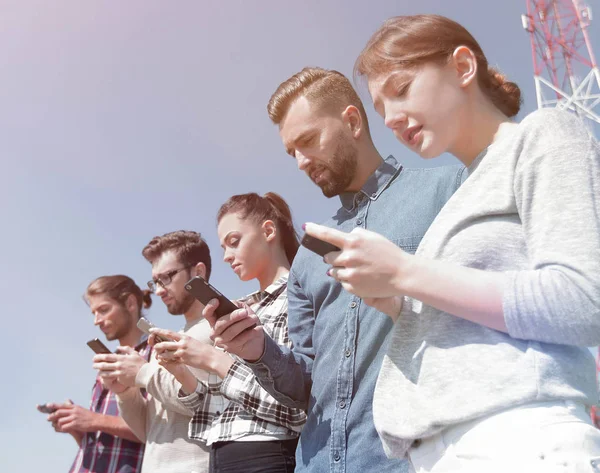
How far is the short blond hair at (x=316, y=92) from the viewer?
2.83 meters

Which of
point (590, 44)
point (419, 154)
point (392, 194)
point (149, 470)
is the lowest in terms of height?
point (149, 470)

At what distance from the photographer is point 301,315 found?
8.31 ft

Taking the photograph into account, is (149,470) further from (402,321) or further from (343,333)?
(402,321)

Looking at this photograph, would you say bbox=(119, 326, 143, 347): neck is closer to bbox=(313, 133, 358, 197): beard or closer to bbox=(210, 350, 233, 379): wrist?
bbox=(210, 350, 233, 379): wrist

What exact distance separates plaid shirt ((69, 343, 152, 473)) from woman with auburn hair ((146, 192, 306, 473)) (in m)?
1.09

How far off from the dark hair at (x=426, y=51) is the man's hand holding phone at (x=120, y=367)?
2.72 meters

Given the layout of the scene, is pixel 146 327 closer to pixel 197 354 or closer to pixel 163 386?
pixel 163 386

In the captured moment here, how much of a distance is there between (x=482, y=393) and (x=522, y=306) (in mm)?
196

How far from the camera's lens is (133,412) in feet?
13.0

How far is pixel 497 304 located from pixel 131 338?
13.9 feet

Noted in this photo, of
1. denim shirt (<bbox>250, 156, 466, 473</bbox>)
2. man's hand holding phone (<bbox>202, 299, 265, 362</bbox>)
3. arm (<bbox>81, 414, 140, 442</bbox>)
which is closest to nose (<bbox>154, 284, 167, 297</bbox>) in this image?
arm (<bbox>81, 414, 140, 442</bbox>)

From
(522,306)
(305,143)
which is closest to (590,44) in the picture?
(305,143)

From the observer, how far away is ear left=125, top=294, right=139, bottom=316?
5102 millimetres

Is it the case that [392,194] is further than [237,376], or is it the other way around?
[237,376]
